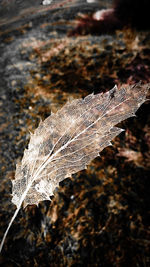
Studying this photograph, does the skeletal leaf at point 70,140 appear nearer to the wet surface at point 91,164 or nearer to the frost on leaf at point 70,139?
the frost on leaf at point 70,139

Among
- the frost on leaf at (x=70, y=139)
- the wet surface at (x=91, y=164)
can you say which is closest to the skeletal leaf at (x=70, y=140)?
the frost on leaf at (x=70, y=139)

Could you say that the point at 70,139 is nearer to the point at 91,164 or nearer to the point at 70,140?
the point at 70,140

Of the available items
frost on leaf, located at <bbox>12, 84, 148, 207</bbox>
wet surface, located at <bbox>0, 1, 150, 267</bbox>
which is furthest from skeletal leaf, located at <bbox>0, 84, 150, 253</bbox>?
wet surface, located at <bbox>0, 1, 150, 267</bbox>

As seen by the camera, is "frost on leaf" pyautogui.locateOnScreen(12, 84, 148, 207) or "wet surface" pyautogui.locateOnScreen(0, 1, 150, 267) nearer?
"frost on leaf" pyautogui.locateOnScreen(12, 84, 148, 207)

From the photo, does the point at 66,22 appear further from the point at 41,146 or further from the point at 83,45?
the point at 41,146

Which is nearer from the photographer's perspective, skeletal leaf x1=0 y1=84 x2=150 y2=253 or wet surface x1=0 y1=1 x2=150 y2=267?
skeletal leaf x1=0 y1=84 x2=150 y2=253

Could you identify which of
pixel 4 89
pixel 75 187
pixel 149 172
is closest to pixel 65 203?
pixel 75 187

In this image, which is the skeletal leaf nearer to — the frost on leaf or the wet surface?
the frost on leaf
